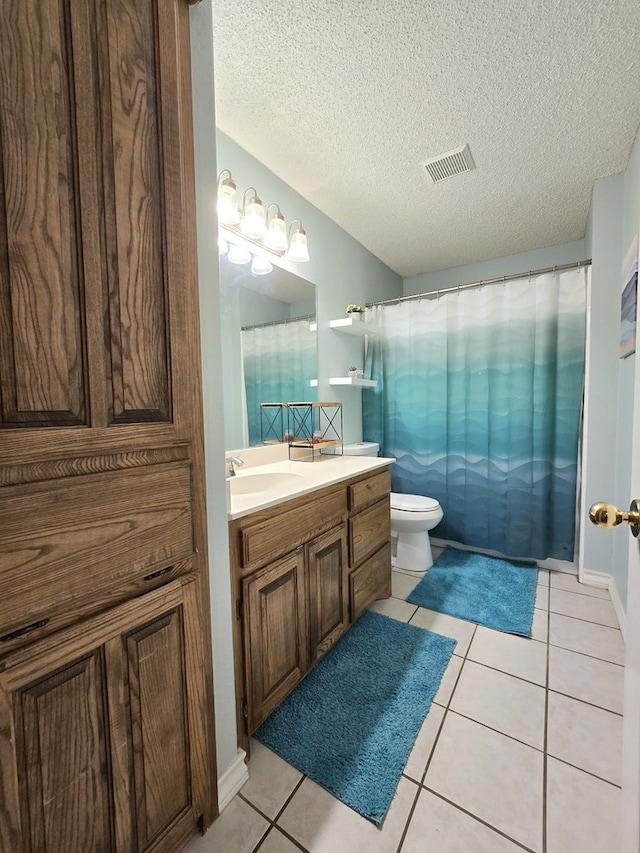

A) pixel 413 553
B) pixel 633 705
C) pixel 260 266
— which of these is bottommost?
pixel 413 553

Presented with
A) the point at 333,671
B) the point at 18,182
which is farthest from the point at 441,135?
the point at 333,671

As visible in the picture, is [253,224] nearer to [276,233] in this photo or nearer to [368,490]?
[276,233]

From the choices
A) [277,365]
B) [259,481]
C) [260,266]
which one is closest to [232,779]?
[259,481]

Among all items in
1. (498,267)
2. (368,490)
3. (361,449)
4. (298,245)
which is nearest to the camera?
(368,490)

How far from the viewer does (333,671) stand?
143 centimetres

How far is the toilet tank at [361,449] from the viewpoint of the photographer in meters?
2.45

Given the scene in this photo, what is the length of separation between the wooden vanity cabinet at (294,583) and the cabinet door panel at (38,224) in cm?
61

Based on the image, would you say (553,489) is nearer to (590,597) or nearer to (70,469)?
(590,597)

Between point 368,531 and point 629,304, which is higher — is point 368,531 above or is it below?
below

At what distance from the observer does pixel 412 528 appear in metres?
2.20

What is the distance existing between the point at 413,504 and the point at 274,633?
1.33 meters

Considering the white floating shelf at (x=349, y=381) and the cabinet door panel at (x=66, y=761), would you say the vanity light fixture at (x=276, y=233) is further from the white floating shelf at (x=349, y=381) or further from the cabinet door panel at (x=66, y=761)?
the cabinet door panel at (x=66, y=761)

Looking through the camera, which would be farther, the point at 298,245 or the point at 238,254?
the point at 298,245

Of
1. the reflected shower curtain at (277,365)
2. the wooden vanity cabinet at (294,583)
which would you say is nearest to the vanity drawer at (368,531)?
the wooden vanity cabinet at (294,583)
